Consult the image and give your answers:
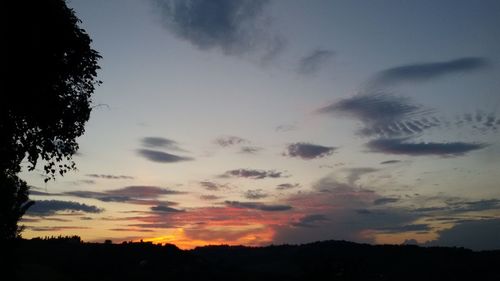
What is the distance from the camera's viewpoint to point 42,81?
24.3m

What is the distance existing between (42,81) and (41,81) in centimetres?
7

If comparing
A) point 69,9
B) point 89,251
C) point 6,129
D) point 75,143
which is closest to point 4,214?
point 75,143

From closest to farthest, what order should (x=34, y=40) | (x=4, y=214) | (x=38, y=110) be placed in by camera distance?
(x=34, y=40) < (x=38, y=110) < (x=4, y=214)

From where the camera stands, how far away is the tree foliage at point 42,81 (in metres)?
22.7

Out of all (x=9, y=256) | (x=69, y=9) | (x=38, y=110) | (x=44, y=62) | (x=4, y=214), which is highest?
(x=69, y=9)

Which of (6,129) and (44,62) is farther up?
(44,62)

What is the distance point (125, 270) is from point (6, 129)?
590 feet

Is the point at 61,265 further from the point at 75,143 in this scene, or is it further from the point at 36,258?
the point at 75,143

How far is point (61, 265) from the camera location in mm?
136250

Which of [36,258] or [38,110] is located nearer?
[38,110]

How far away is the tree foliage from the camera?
2270 cm

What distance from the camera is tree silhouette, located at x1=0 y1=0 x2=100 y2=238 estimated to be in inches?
893

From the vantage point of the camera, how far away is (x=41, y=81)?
24266 mm

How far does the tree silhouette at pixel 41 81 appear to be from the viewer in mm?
22672
